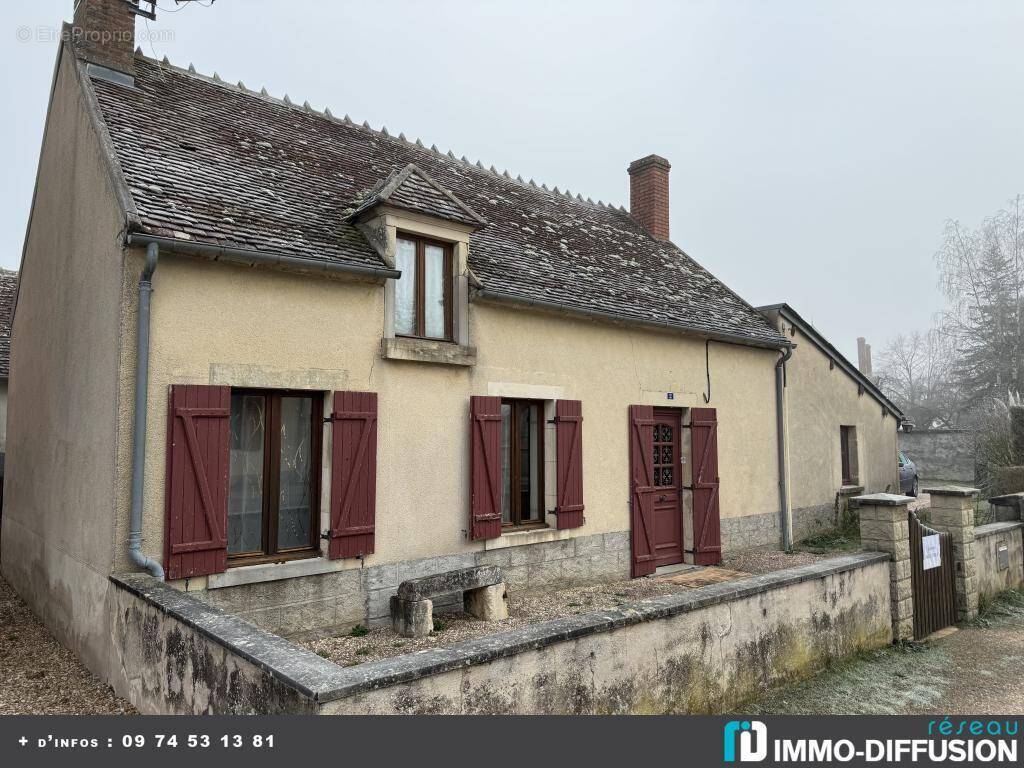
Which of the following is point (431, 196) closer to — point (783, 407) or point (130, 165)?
point (130, 165)

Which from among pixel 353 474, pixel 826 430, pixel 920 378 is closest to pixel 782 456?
pixel 826 430

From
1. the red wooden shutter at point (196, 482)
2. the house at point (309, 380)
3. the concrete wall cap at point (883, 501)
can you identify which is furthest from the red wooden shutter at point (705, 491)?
the red wooden shutter at point (196, 482)

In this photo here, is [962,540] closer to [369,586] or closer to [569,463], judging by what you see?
[569,463]

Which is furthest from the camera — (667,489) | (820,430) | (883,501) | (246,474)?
(820,430)

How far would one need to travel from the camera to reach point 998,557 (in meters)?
8.77

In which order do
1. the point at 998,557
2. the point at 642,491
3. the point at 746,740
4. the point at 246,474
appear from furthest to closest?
the point at 642,491 → the point at 998,557 → the point at 246,474 → the point at 746,740

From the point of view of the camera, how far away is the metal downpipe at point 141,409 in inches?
201

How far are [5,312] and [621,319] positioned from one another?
14.4 metres

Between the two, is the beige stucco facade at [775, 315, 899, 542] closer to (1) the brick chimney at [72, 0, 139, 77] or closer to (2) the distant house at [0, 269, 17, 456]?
(1) the brick chimney at [72, 0, 139, 77]

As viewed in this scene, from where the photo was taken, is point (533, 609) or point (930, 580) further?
point (930, 580)

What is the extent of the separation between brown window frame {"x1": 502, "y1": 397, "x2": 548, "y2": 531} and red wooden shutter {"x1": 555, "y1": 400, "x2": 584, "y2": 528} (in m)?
0.25

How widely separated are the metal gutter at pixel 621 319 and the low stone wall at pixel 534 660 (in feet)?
12.6

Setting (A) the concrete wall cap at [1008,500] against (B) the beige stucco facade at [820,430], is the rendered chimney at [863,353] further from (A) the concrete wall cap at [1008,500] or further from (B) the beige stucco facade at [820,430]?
(A) the concrete wall cap at [1008,500]

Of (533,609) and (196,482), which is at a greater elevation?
(196,482)
